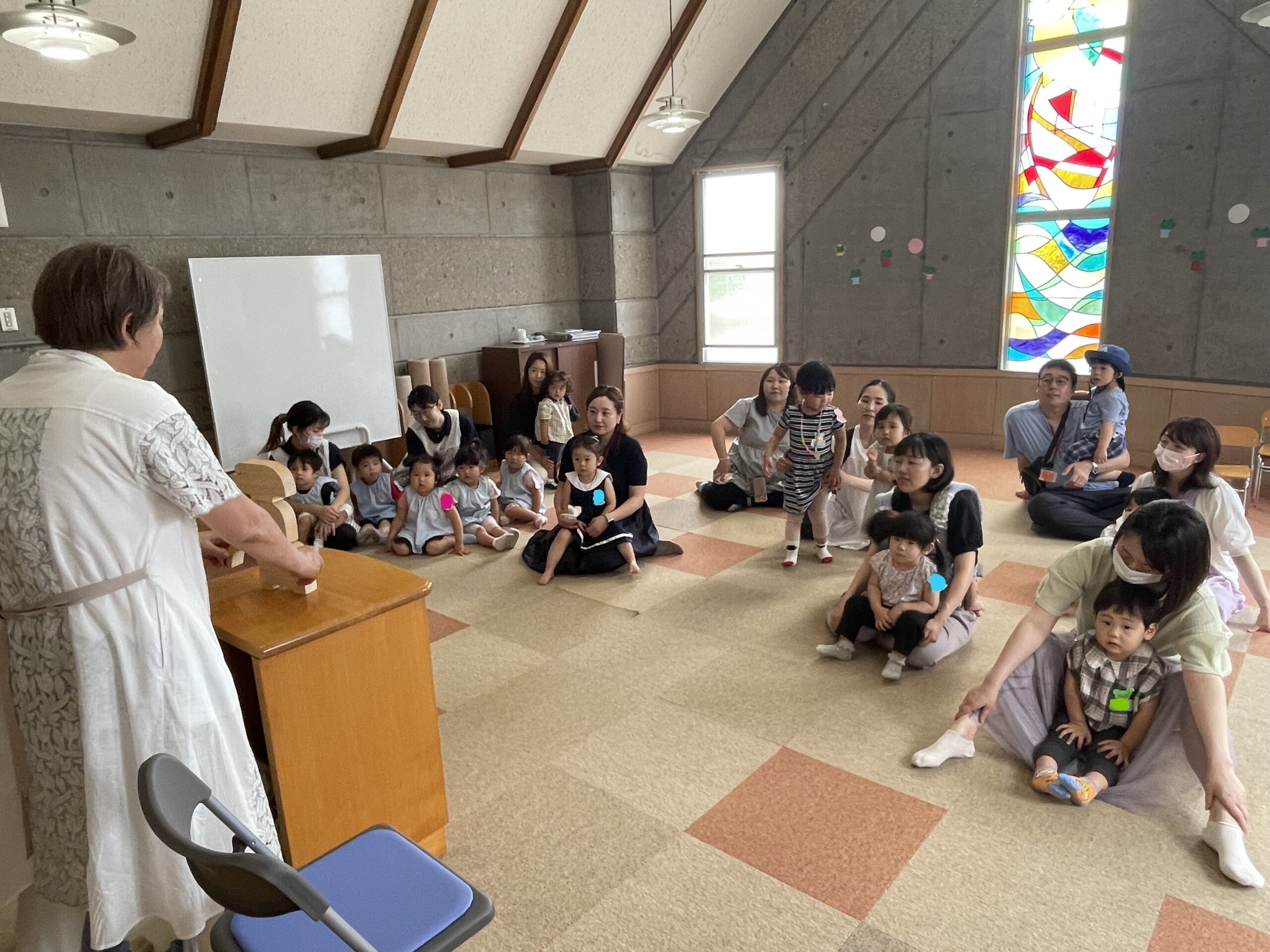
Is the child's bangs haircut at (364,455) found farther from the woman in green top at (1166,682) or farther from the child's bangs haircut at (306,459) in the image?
the woman in green top at (1166,682)

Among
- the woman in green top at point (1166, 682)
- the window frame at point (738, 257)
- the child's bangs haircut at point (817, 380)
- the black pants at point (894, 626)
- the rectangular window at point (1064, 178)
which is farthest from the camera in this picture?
the window frame at point (738, 257)

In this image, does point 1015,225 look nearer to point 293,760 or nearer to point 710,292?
point 710,292

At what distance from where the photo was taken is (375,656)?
7.14 ft

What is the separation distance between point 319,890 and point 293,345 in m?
5.20

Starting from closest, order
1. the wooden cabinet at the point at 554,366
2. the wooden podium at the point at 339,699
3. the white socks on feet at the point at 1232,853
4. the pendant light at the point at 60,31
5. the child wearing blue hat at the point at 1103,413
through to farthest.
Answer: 1. the wooden podium at the point at 339,699
2. the white socks on feet at the point at 1232,853
3. the pendant light at the point at 60,31
4. the child wearing blue hat at the point at 1103,413
5. the wooden cabinet at the point at 554,366

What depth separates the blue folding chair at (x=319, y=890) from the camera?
1.21 meters

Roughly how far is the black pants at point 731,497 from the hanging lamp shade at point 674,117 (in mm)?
2517

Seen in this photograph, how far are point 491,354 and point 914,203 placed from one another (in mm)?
3915

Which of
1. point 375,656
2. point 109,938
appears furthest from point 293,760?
point 109,938

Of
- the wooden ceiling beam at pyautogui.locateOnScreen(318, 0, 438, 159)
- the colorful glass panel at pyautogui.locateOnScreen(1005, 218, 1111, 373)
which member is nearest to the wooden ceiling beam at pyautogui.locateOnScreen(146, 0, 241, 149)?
the wooden ceiling beam at pyautogui.locateOnScreen(318, 0, 438, 159)

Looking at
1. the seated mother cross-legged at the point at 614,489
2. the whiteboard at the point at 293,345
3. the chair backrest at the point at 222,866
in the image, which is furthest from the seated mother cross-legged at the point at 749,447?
the chair backrest at the point at 222,866

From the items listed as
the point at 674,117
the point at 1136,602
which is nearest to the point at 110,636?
the point at 1136,602

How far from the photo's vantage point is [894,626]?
3502 millimetres

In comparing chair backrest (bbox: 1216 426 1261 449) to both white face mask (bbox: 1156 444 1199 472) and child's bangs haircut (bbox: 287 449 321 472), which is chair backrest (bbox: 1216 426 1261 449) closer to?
white face mask (bbox: 1156 444 1199 472)
